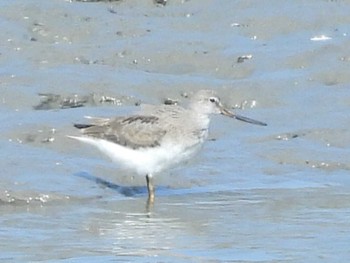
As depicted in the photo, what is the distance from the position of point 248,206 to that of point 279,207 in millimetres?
219

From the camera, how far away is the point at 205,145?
10.8m

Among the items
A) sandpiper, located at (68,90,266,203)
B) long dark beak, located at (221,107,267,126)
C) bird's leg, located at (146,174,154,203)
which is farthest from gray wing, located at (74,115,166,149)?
long dark beak, located at (221,107,267,126)

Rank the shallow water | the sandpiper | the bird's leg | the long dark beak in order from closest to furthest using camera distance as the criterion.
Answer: the shallow water
the bird's leg
the sandpiper
the long dark beak

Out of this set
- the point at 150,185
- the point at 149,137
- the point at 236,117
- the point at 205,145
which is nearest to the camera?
the point at 150,185

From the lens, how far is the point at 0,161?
9742 millimetres

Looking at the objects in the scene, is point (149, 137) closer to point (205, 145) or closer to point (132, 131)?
point (132, 131)

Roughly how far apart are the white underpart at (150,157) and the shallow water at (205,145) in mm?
202

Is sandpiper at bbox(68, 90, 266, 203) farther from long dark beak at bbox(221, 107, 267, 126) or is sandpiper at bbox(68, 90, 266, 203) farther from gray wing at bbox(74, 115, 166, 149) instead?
long dark beak at bbox(221, 107, 267, 126)

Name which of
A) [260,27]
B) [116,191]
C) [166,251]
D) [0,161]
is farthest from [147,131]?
[260,27]

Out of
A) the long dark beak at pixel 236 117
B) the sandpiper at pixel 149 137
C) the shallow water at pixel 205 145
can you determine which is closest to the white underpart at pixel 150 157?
the sandpiper at pixel 149 137

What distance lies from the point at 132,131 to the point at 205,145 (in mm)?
1096

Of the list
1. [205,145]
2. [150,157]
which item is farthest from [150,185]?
[205,145]

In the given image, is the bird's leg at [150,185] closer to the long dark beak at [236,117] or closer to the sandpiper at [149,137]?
the sandpiper at [149,137]

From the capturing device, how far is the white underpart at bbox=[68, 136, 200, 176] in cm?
969
